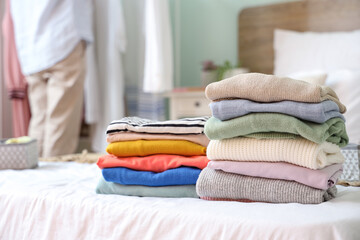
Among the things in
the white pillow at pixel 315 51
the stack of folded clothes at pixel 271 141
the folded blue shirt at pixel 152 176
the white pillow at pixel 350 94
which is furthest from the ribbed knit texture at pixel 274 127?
the white pillow at pixel 315 51

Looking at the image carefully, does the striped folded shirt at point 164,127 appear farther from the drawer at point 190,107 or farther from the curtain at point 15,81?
the curtain at point 15,81

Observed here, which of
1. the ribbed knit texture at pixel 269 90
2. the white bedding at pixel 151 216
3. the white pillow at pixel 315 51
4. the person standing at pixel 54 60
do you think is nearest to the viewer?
the white bedding at pixel 151 216

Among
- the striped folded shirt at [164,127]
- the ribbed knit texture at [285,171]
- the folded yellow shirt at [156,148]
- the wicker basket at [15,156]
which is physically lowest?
the wicker basket at [15,156]

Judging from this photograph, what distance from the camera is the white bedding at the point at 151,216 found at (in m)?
0.74

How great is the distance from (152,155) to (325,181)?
1.26ft

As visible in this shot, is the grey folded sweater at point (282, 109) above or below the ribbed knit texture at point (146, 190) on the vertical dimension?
above

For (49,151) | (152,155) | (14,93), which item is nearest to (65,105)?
(49,151)

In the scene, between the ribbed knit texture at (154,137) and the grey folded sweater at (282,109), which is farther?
the ribbed knit texture at (154,137)

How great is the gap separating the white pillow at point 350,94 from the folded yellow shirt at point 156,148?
120cm

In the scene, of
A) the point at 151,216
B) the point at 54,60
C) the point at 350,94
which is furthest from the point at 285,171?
the point at 54,60

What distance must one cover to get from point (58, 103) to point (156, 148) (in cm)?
193

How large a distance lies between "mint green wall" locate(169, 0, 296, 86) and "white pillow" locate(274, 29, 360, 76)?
38cm

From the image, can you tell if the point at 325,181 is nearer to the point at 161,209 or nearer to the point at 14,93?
the point at 161,209

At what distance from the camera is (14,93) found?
10.4 ft
